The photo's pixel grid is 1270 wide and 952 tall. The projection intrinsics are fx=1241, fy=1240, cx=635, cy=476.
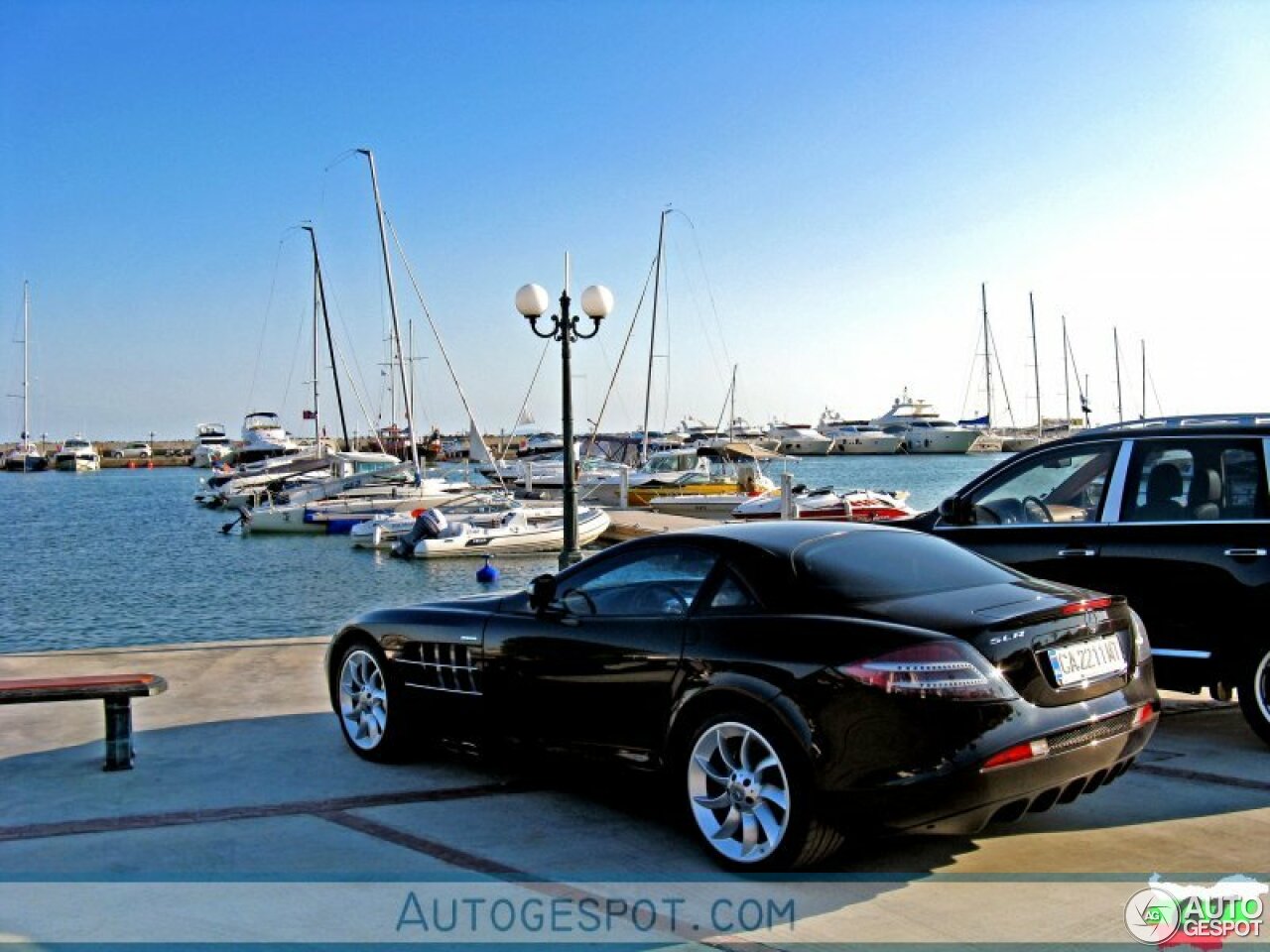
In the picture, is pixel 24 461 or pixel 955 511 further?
pixel 24 461

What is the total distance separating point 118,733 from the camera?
679 centimetres

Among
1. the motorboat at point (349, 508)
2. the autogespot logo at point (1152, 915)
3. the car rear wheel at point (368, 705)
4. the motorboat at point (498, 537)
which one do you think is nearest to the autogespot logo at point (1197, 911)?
the autogespot logo at point (1152, 915)

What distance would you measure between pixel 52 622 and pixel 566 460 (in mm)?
13593

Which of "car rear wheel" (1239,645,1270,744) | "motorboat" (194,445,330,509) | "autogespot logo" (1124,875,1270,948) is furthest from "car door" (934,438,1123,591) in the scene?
"motorboat" (194,445,330,509)

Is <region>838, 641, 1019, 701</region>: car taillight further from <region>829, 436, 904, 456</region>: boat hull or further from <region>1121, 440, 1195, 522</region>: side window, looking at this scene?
<region>829, 436, 904, 456</region>: boat hull

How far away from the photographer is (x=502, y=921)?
14.5ft

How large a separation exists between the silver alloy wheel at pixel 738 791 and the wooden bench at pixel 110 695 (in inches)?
128

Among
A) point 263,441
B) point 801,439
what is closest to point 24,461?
point 263,441

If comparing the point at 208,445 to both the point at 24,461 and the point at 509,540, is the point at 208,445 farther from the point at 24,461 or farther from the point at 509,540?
the point at 509,540

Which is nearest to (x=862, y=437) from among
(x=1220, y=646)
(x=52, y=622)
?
(x=52, y=622)

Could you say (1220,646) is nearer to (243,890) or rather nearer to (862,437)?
(243,890)

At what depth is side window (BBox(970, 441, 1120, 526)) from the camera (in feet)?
24.5

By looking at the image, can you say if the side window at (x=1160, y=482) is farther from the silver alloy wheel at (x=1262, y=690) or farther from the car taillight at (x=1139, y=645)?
the car taillight at (x=1139, y=645)

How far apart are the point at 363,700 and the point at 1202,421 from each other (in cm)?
513
